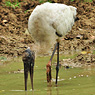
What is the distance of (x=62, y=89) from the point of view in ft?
19.1

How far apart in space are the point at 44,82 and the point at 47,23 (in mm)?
1186

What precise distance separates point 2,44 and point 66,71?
385 centimetres

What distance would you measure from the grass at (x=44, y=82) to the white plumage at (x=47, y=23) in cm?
82

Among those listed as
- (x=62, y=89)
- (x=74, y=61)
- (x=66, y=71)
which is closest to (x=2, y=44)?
(x=74, y=61)

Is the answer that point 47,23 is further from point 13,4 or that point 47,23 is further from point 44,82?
point 13,4

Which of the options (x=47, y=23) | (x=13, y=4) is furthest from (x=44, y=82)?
(x=13, y=4)

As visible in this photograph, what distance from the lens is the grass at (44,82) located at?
5.54 meters


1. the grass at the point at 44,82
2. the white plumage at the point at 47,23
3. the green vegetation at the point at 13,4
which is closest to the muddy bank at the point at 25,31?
the green vegetation at the point at 13,4

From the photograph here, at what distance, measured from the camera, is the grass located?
554 cm

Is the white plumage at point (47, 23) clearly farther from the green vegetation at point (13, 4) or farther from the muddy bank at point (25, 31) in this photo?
the green vegetation at point (13, 4)

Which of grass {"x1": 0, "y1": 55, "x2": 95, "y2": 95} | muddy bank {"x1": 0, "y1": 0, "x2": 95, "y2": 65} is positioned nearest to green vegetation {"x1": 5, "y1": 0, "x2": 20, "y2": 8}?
muddy bank {"x1": 0, "y1": 0, "x2": 95, "y2": 65}

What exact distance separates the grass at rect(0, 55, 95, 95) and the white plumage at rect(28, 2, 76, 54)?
82 cm

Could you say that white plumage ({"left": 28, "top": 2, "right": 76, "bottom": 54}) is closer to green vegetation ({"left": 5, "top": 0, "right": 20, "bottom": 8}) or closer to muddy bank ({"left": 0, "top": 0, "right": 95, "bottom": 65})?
muddy bank ({"left": 0, "top": 0, "right": 95, "bottom": 65})

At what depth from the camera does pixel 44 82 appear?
268 inches
